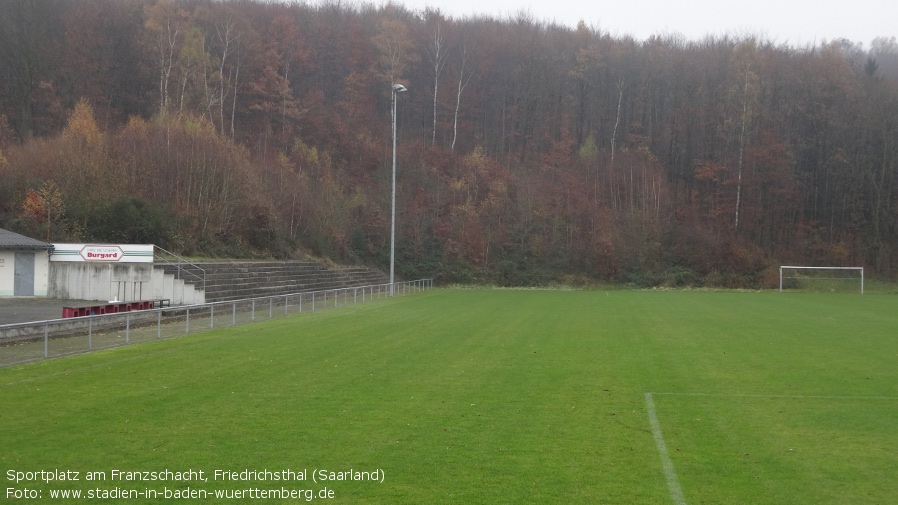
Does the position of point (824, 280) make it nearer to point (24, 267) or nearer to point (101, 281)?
point (101, 281)

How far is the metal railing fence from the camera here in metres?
13.3

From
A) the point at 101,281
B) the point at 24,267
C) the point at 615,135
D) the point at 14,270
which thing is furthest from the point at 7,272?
the point at 615,135

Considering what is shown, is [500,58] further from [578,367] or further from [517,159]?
[578,367]

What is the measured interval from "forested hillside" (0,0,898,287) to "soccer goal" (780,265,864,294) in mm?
2286

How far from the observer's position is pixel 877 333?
1941cm

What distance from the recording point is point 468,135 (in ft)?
245

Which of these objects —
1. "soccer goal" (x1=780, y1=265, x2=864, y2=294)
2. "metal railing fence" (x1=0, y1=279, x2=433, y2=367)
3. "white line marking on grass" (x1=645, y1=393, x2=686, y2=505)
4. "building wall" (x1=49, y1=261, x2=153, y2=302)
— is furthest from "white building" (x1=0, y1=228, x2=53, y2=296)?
"soccer goal" (x1=780, y1=265, x2=864, y2=294)

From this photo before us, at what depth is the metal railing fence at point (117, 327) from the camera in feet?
43.7

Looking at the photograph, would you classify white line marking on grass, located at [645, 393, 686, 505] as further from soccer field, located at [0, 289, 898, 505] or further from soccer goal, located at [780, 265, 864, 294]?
soccer goal, located at [780, 265, 864, 294]

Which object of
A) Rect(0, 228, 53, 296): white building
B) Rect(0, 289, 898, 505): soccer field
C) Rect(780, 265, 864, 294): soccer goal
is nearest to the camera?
Rect(0, 289, 898, 505): soccer field

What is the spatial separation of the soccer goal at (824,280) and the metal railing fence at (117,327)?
3776 cm

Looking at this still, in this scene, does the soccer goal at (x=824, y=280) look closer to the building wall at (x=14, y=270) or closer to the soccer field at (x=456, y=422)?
the soccer field at (x=456, y=422)

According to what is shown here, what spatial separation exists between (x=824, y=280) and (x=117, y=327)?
47177 millimetres

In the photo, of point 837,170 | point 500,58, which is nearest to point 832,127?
point 837,170
